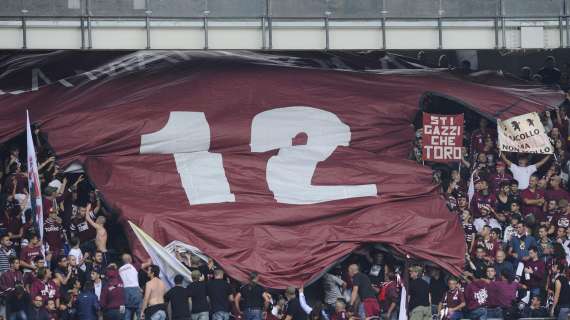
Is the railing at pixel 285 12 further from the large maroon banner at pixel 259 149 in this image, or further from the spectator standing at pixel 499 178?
the spectator standing at pixel 499 178

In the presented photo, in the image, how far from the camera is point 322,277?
2961cm

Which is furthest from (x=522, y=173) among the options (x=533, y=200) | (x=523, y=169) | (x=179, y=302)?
(x=179, y=302)

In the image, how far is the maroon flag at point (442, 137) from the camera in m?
32.5

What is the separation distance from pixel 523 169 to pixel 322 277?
563cm

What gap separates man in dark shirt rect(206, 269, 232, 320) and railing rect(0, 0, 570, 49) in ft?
20.0

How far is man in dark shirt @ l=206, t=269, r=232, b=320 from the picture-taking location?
27766 millimetres

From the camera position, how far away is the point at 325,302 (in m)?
29.3

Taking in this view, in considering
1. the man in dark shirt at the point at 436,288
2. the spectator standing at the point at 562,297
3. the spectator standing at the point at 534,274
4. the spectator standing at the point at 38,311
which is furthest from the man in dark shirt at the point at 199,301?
the spectator standing at the point at 562,297

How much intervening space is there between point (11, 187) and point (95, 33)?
12.4ft

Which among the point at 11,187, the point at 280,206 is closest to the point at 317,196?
the point at 280,206

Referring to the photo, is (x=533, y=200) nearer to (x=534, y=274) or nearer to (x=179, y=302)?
(x=534, y=274)

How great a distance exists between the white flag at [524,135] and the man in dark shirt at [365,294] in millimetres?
5427

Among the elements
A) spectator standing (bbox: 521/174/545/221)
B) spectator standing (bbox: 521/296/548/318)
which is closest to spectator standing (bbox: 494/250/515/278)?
spectator standing (bbox: 521/296/548/318)

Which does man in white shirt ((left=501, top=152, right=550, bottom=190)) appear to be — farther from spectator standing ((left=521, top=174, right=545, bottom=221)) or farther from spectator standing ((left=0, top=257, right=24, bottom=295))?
spectator standing ((left=0, top=257, right=24, bottom=295))
